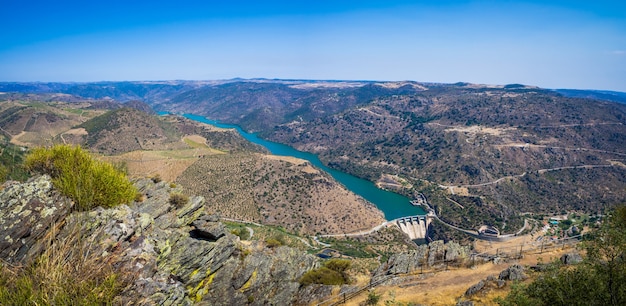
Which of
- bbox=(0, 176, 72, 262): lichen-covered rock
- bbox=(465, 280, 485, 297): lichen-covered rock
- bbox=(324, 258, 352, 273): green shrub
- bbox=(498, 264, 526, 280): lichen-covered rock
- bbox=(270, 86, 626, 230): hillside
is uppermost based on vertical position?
bbox=(0, 176, 72, 262): lichen-covered rock

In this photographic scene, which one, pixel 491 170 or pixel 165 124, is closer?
pixel 491 170

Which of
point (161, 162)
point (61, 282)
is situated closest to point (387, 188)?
point (161, 162)

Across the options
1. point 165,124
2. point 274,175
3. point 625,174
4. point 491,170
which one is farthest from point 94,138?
point 625,174

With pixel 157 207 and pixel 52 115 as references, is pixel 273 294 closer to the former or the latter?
pixel 157 207

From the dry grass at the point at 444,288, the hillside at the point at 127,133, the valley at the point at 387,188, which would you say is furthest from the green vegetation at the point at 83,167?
the hillside at the point at 127,133

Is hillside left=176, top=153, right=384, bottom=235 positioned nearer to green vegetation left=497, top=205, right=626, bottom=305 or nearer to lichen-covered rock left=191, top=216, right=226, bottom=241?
lichen-covered rock left=191, top=216, right=226, bottom=241

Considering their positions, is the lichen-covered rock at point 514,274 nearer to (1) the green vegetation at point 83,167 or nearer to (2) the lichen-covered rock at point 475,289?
(2) the lichen-covered rock at point 475,289

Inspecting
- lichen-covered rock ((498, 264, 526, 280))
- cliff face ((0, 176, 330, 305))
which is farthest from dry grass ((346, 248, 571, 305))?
cliff face ((0, 176, 330, 305))

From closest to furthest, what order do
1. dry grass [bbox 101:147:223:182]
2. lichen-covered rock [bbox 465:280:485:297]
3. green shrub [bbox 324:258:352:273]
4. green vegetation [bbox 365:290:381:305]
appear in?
lichen-covered rock [bbox 465:280:485:297] < green vegetation [bbox 365:290:381:305] < green shrub [bbox 324:258:352:273] < dry grass [bbox 101:147:223:182]

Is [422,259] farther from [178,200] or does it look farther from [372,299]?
[178,200]
